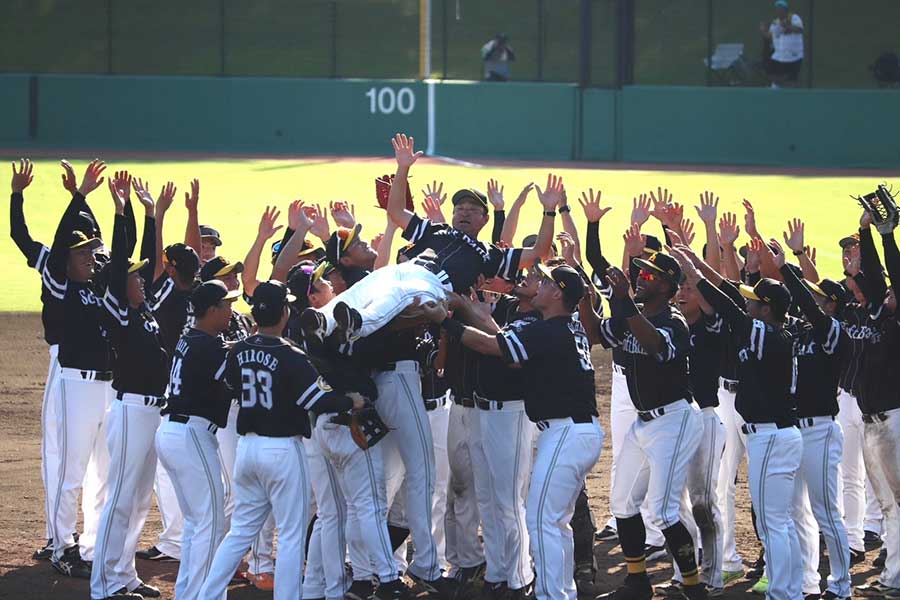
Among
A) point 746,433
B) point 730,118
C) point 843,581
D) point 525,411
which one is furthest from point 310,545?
point 730,118

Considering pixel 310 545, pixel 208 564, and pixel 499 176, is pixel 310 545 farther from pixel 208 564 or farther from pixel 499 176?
pixel 499 176

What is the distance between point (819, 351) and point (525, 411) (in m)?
1.65

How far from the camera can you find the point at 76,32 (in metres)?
34.5

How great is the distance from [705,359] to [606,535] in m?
1.62

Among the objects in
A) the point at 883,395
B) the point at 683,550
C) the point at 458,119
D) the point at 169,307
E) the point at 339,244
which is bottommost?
the point at 683,550

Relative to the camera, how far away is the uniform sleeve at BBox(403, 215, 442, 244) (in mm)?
7527

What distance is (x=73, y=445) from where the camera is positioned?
7.64 meters

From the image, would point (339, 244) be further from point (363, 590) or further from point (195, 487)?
point (363, 590)

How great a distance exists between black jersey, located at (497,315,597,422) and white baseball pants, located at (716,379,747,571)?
1.35m

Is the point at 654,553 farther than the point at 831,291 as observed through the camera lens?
Yes

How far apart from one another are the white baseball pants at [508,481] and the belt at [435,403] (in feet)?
2.11

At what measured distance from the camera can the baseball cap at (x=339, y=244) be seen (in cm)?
776

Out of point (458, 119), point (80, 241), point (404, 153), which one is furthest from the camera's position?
point (458, 119)

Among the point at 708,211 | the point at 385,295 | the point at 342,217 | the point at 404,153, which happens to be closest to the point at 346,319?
the point at 385,295
